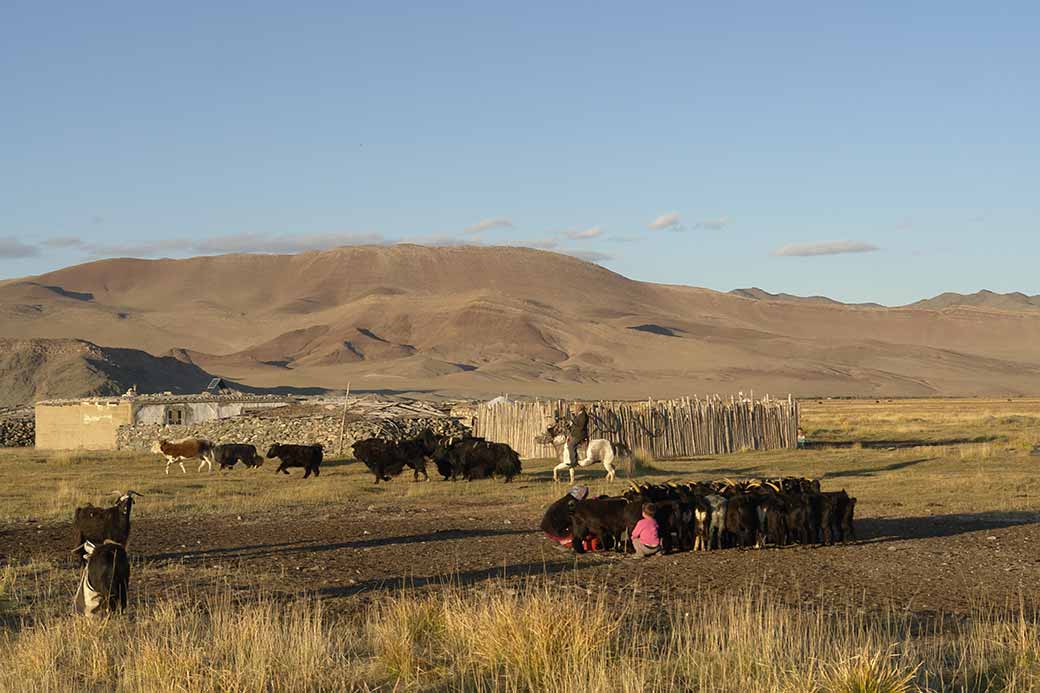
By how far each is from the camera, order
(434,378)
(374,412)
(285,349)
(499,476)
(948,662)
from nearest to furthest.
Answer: (948,662) → (499,476) → (374,412) → (434,378) → (285,349)

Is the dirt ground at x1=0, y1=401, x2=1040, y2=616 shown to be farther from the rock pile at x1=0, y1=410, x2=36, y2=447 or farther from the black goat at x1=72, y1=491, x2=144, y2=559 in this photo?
the rock pile at x1=0, y1=410, x2=36, y2=447

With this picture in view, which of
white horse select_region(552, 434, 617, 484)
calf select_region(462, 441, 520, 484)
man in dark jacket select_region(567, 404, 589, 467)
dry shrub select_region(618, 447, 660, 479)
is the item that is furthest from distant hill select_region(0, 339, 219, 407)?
white horse select_region(552, 434, 617, 484)

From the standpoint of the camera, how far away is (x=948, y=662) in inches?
295

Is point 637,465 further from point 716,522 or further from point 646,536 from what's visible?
A: point 646,536

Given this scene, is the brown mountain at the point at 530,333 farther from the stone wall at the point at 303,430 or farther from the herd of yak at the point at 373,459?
the herd of yak at the point at 373,459

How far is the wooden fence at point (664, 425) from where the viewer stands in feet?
99.8

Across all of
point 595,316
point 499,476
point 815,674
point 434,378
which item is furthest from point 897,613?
point 595,316

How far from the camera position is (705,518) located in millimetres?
13586

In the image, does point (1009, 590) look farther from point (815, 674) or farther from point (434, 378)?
point (434, 378)

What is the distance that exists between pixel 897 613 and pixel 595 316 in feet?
507

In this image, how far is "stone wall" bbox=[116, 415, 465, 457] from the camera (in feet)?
107

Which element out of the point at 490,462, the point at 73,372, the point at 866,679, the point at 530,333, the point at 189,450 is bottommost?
the point at 866,679

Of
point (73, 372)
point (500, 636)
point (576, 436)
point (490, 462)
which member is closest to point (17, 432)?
point (490, 462)

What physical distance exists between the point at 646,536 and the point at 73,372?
217 feet
